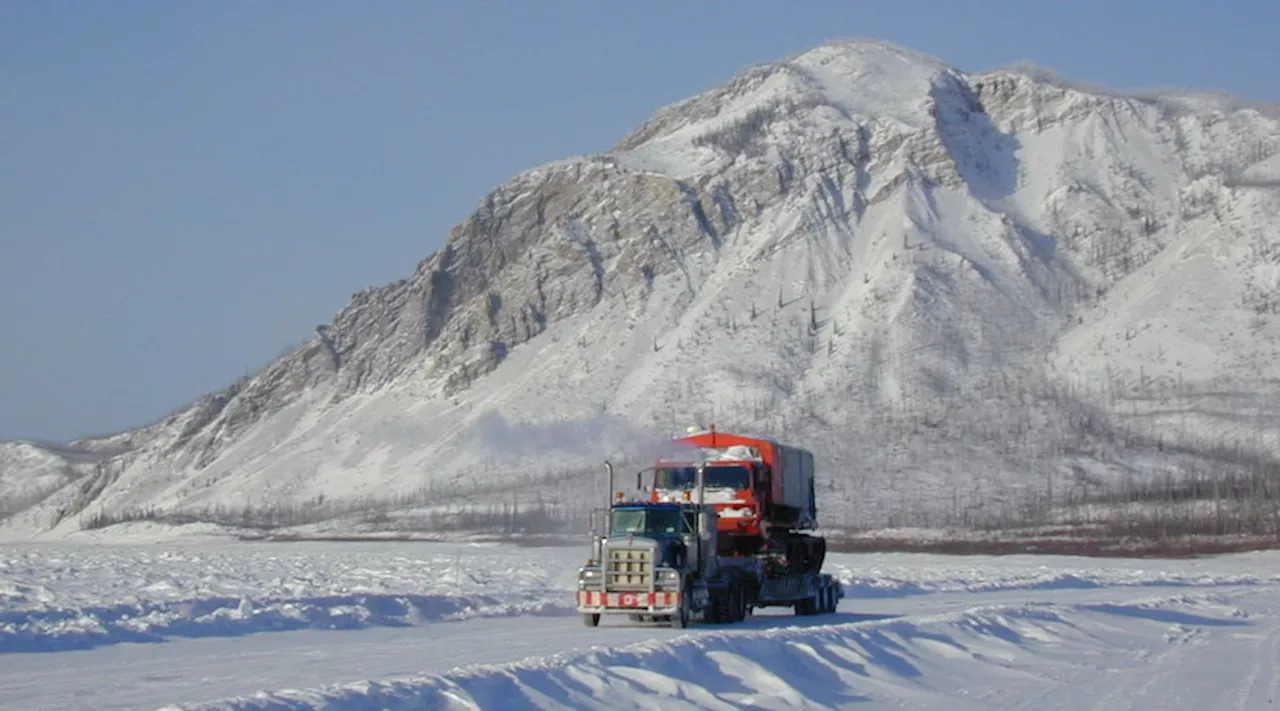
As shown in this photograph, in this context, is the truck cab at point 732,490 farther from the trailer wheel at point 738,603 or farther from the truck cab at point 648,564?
the truck cab at point 648,564

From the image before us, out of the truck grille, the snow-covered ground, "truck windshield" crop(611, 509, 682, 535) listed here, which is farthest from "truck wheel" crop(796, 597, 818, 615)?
the truck grille

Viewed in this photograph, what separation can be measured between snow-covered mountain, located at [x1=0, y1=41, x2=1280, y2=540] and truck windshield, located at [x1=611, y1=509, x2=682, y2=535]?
7518 centimetres

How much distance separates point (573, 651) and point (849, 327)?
138636 mm

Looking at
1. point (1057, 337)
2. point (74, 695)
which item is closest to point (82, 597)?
point (74, 695)

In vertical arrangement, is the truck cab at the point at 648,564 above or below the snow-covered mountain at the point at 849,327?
below

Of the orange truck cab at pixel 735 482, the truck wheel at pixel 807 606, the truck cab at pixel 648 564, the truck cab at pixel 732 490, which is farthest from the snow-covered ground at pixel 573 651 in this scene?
the orange truck cab at pixel 735 482

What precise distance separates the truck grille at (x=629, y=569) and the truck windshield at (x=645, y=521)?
73 centimetres

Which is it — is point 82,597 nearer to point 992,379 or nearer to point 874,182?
point 992,379

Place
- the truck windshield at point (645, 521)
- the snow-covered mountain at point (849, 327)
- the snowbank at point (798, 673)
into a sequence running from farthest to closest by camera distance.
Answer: the snow-covered mountain at point (849, 327) < the truck windshield at point (645, 521) < the snowbank at point (798, 673)

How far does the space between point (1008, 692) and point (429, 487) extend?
411 ft

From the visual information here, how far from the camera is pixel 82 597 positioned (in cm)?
3947

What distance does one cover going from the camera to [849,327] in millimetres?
160375

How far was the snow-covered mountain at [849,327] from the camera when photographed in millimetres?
143250

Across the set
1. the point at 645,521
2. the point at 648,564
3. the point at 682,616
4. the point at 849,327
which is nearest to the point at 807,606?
the point at 645,521
